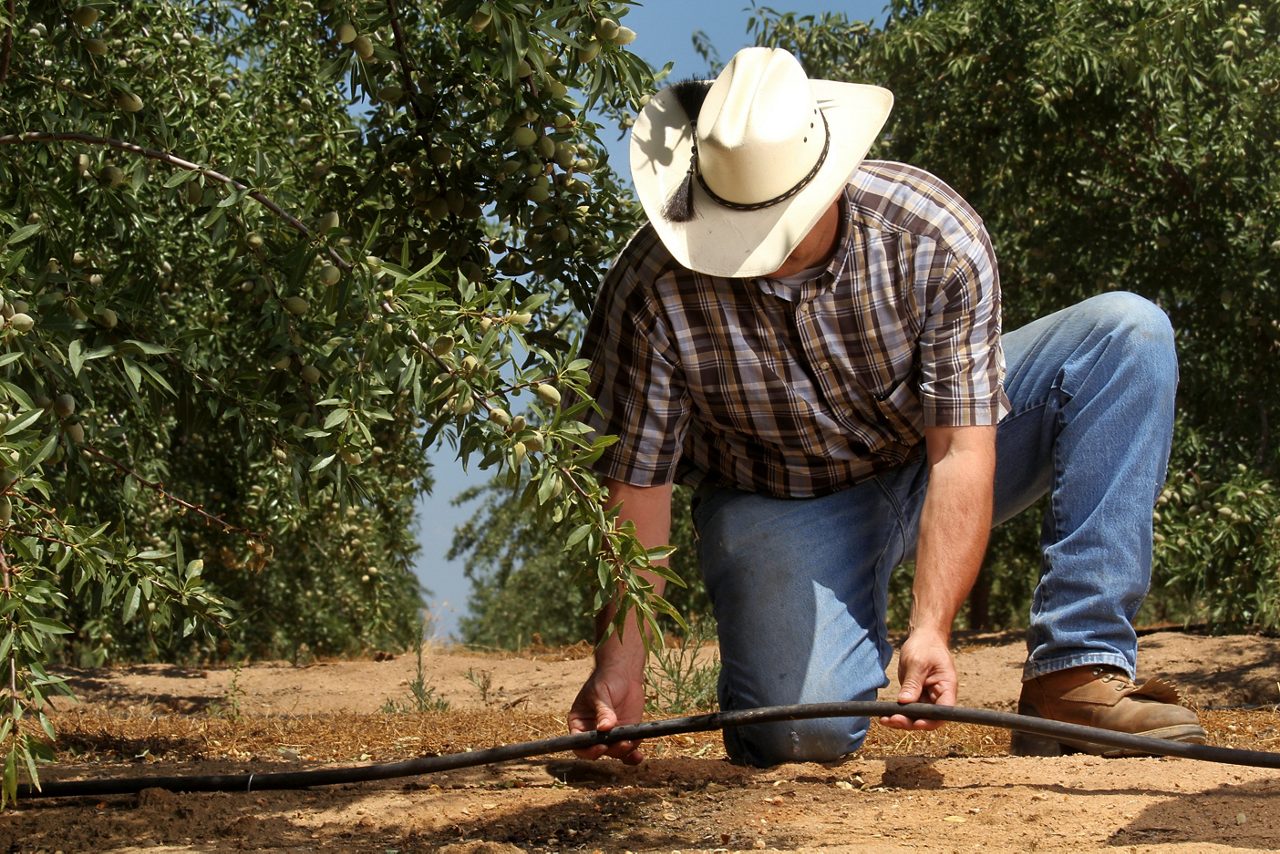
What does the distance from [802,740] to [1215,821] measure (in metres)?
0.97

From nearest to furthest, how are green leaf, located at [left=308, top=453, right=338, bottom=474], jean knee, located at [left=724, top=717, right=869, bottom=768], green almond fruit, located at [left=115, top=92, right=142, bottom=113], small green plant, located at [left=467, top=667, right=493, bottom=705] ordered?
green leaf, located at [left=308, top=453, right=338, bottom=474] < green almond fruit, located at [left=115, top=92, right=142, bottom=113] < jean knee, located at [left=724, top=717, right=869, bottom=768] < small green plant, located at [left=467, top=667, right=493, bottom=705]

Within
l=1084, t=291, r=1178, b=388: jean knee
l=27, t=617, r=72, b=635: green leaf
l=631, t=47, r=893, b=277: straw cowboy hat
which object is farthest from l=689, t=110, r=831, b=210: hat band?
l=27, t=617, r=72, b=635: green leaf

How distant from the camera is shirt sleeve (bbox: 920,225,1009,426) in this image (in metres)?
2.77

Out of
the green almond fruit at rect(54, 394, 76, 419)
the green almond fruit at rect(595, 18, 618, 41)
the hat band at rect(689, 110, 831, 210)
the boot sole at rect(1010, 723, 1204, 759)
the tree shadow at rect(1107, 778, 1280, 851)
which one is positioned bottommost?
the tree shadow at rect(1107, 778, 1280, 851)

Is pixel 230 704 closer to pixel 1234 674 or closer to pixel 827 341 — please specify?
pixel 827 341

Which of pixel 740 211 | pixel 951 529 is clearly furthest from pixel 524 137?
pixel 951 529

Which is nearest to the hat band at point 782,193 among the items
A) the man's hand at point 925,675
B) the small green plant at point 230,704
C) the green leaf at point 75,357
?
the man's hand at point 925,675

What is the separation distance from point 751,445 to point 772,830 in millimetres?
1062

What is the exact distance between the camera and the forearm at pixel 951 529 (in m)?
2.61

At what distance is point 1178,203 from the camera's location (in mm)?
5910

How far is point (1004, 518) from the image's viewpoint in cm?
343

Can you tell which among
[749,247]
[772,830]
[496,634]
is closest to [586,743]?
[772,830]

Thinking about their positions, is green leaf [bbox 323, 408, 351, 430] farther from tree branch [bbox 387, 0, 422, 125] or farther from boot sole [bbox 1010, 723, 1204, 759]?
boot sole [bbox 1010, 723, 1204, 759]

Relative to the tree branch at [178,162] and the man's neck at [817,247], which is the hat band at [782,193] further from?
the tree branch at [178,162]
